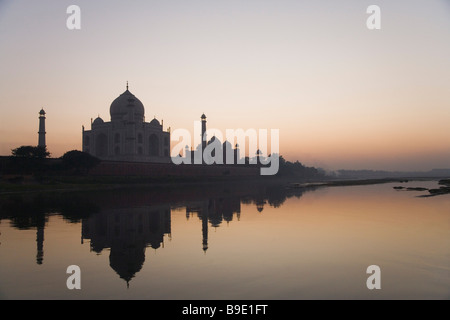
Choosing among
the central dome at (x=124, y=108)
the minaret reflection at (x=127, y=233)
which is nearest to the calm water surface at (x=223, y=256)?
the minaret reflection at (x=127, y=233)

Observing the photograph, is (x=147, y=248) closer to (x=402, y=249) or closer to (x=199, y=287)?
(x=199, y=287)

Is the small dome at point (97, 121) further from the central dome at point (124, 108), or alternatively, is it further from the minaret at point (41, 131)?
the minaret at point (41, 131)

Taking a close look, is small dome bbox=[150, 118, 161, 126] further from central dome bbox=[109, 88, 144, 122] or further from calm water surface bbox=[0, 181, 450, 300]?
calm water surface bbox=[0, 181, 450, 300]

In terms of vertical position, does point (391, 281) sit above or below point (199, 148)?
below

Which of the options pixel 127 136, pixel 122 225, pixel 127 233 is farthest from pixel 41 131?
pixel 127 233

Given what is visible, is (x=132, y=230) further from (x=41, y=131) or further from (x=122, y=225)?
(x=41, y=131)

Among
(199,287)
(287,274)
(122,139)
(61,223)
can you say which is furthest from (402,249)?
(122,139)

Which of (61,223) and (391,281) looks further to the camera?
(61,223)

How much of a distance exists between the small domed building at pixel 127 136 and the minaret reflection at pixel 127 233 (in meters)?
42.0

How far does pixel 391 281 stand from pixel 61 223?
41.6 feet

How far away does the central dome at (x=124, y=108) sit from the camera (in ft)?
205

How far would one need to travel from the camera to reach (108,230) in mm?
13180

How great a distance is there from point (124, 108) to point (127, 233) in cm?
5338
